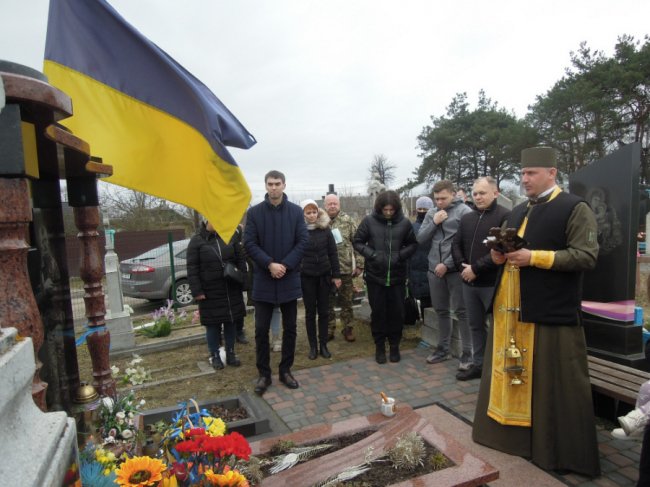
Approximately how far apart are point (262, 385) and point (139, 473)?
2.80 metres

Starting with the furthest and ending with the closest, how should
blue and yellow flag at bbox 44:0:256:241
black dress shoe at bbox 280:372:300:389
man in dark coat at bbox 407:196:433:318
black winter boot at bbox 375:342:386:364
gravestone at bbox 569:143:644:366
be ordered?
man in dark coat at bbox 407:196:433:318 < black winter boot at bbox 375:342:386:364 < black dress shoe at bbox 280:372:300:389 < gravestone at bbox 569:143:644:366 < blue and yellow flag at bbox 44:0:256:241

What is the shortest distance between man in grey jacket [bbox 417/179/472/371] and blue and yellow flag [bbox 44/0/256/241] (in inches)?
105

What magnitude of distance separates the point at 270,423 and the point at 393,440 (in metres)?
1.39

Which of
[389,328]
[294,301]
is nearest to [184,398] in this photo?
[294,301]

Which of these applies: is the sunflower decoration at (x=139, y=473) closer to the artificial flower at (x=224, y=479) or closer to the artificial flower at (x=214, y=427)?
the artificial flower at (x=224, y=479)

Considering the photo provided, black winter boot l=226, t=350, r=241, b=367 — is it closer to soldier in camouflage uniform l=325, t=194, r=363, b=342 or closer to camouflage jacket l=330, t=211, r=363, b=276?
soldier in camouflage uniform l=325, t=194, r=363, b=342

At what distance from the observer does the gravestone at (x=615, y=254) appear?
3652 mm

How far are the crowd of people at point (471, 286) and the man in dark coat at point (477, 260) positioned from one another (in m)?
0.01

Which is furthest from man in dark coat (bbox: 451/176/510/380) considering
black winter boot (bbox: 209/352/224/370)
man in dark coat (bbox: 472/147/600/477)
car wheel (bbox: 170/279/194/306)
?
car wheel (bbox: 170/279/194/306)

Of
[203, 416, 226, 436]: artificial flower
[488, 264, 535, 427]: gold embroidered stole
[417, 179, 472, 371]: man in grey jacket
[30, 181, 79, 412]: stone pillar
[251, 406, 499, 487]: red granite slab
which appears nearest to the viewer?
[30, 181, 79, 412]: stone pillar

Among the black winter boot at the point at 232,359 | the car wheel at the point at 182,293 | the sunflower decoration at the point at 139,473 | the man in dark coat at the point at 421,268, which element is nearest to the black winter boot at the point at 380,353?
the man in dark coat at the point at 421,268

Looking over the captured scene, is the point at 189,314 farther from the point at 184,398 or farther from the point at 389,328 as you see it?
the point at 389,328

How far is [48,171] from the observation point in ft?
6.38

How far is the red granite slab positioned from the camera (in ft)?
7.40
